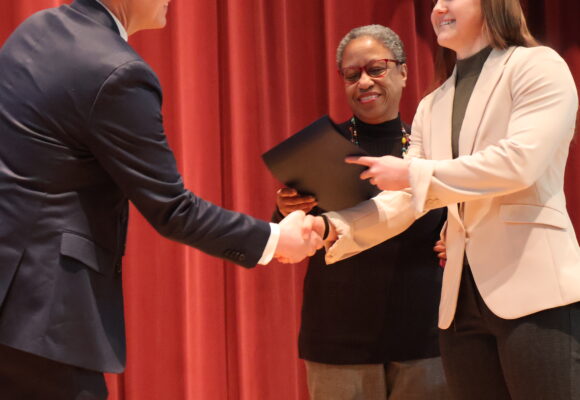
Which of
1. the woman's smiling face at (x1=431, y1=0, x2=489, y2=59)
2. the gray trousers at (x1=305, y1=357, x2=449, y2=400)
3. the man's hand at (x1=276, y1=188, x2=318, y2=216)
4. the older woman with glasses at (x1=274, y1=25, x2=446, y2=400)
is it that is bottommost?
the gray trousers at (x1=305, y1=357, x2=449, y2=400)

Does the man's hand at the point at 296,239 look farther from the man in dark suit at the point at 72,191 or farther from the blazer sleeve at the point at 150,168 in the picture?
the man in dark suit at the point at 72,191

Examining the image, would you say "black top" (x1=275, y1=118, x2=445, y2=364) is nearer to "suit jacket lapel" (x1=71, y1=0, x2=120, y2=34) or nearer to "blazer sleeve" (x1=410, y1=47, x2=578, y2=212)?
"blazer sleeve" (x1=410, y1=47, x2=578, y2=212)

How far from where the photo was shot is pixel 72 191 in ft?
4.52

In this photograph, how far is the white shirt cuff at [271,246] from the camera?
160cm

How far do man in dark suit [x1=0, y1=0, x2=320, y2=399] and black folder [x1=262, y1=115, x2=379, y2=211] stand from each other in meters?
0.42

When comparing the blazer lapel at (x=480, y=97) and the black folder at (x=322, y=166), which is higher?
the blazer lapel at (x=480, y=97)

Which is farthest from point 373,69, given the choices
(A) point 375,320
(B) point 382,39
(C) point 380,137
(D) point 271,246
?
(D) point 271,246

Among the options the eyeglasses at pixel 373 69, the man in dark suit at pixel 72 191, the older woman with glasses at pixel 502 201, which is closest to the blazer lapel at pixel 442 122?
the older woman with glasses at pixel 502 201

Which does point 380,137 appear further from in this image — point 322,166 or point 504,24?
point 504,24

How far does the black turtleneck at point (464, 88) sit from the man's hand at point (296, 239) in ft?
1.42

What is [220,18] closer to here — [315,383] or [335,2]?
[335,2]

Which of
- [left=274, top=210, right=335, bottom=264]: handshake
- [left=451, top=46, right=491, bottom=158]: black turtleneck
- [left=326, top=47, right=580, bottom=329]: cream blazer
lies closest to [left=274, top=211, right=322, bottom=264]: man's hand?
[left=274, top=210, right=335, bottom=264]: handshake

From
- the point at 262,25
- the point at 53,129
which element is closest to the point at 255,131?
the point at 262,25

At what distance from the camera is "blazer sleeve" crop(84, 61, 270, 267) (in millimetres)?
1378
